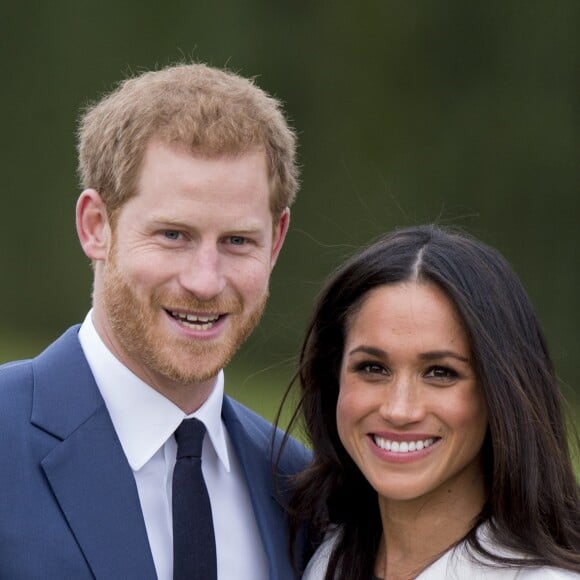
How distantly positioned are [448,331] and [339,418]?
40 cm

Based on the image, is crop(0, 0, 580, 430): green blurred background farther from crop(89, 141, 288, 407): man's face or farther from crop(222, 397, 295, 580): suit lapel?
crop(89, 141, 288, 407): man's face

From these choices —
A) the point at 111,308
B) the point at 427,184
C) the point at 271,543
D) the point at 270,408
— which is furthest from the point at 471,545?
the point at 427,184

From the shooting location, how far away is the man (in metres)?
3.15

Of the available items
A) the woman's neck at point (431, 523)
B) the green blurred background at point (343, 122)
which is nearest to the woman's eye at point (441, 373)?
the woman's neck at point (431, 523)

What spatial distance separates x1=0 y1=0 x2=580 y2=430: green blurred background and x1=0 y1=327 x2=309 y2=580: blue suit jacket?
374 inches

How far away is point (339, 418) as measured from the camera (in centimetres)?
353

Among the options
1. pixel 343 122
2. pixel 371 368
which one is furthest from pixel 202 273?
pixel 343 122

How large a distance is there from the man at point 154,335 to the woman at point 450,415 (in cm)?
28

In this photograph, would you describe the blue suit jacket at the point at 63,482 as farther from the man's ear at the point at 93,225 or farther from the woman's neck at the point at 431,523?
the woman's neck at the point at 431,523

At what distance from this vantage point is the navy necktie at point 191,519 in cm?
322

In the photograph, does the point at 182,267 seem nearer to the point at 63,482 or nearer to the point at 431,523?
the point at 63,482

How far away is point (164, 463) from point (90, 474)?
0.22m

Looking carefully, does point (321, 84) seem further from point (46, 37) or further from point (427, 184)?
point (46, 37)

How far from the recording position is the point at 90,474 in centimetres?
318
